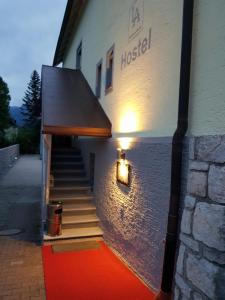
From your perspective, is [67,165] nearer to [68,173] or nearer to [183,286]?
[68,173]

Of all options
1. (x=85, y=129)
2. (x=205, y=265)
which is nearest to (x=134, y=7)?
(x=85, y=129)

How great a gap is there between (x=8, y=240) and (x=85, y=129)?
129 inches

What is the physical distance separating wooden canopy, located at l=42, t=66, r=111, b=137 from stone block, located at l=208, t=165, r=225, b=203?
432 centimetres

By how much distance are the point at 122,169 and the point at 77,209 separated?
2548 millimetres

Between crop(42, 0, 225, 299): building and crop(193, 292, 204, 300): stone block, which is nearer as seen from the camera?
crop(193, 292, 204, 300): stone block

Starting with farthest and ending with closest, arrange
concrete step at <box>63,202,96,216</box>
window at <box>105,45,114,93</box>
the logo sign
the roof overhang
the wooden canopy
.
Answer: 1. the roof overhang
2. concrete step at <box>63,202,96,216</box>
3. window at <box>105,45,114,93</box>
4. the wooden canopy
5. the logo sign

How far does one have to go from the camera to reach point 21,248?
6918 mm

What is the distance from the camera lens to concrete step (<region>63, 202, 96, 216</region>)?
8.20 m

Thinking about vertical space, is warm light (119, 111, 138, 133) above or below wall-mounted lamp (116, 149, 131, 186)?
above

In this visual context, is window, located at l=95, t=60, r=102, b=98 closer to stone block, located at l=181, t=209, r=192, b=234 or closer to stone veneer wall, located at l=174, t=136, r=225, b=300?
stone veneer wall, located at l=174, t=136, r=225, b=300

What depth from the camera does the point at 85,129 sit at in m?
7.16

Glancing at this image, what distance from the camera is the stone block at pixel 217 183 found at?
2.96 m

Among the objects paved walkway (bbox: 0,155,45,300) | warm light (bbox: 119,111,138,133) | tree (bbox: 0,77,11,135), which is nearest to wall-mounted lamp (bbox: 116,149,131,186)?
warm light (bbox: 119,111,138,133)

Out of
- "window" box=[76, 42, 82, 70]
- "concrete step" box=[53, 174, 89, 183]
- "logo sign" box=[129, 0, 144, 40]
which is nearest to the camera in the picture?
"logo sign" box=[129, 0, 144, 40]
